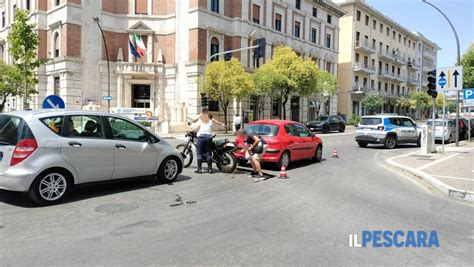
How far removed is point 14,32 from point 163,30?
14.8 metres

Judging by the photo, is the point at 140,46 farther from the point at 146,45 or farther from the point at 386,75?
the point at 386,75

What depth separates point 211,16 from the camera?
33.3 m

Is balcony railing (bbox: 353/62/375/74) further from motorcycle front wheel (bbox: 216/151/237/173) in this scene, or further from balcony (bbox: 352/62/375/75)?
motorcycle front wheel (bbox: 216/151/237/173)

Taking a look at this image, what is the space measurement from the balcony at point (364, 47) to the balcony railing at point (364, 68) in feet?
7.25

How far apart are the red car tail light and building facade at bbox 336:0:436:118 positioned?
2066 inches

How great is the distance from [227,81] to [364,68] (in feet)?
115

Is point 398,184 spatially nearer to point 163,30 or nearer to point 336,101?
point 163,30

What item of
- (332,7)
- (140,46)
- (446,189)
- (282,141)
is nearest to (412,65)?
(332,7)

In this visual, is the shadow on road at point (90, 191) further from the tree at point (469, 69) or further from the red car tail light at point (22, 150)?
the tree at point (469, 69)

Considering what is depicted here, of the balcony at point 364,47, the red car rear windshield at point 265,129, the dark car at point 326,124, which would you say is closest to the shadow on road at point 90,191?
the red car rear windshield at point 265,129

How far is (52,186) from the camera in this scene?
20.0 ft

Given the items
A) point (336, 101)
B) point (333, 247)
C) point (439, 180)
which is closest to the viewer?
point (333, 247)

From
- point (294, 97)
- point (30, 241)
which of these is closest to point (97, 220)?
point (30, 241)

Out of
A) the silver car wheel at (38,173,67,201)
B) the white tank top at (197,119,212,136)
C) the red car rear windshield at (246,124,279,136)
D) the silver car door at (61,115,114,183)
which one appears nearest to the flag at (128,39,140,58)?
the red car rear windshield at (246,124,279,136)
